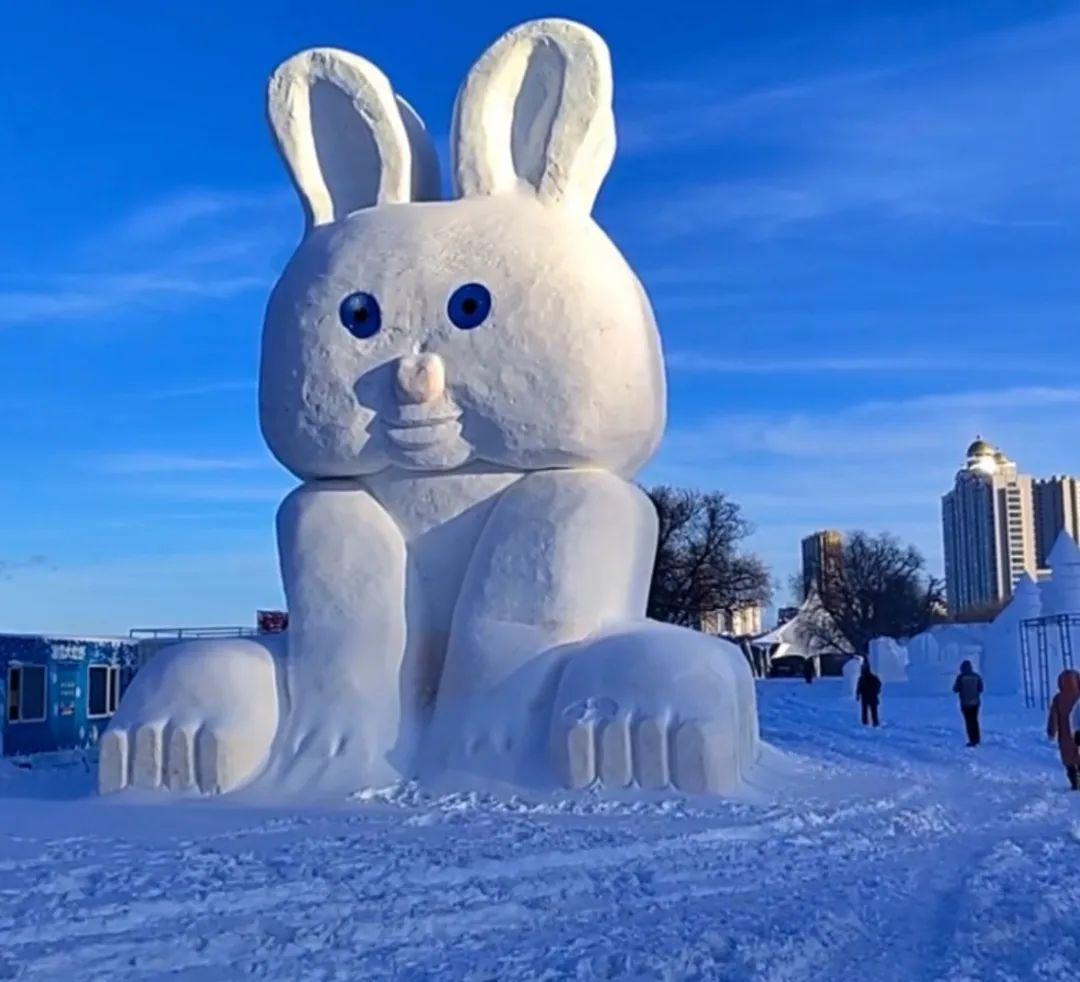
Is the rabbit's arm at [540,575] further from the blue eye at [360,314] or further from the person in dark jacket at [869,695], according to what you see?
the person in dark jacket at [869,695]

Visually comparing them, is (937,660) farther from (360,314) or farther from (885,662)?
(360,314)

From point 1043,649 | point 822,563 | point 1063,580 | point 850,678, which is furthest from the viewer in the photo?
point 822,563

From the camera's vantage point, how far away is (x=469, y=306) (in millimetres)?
11031

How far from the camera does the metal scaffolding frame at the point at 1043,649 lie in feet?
85.8

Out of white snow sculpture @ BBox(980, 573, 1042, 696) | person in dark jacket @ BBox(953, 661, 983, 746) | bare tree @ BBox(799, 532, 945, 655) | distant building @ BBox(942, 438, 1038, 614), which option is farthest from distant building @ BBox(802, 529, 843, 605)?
person in dark jacket @ BBox(953, 661, 983, 746)

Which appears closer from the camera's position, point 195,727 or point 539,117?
point 195,727

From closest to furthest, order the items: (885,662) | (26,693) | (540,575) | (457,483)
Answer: (540,575), (457,483), (26,693), (885,662)

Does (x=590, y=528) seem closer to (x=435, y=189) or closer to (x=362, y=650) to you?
(x=362, y=650)

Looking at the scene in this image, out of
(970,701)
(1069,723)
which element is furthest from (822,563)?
(1069,723)

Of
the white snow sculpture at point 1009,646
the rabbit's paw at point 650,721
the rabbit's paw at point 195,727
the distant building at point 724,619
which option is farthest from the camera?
the distant building at point 724,619

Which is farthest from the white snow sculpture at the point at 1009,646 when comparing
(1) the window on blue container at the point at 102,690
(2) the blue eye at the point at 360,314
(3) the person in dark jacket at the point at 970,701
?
(2) the blue eye at the point at 360,314

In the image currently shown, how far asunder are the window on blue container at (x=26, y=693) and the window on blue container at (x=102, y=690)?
1443mm

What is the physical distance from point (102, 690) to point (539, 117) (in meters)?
11.1

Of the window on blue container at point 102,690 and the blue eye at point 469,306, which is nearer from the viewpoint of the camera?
the blue eye at point 469,306
